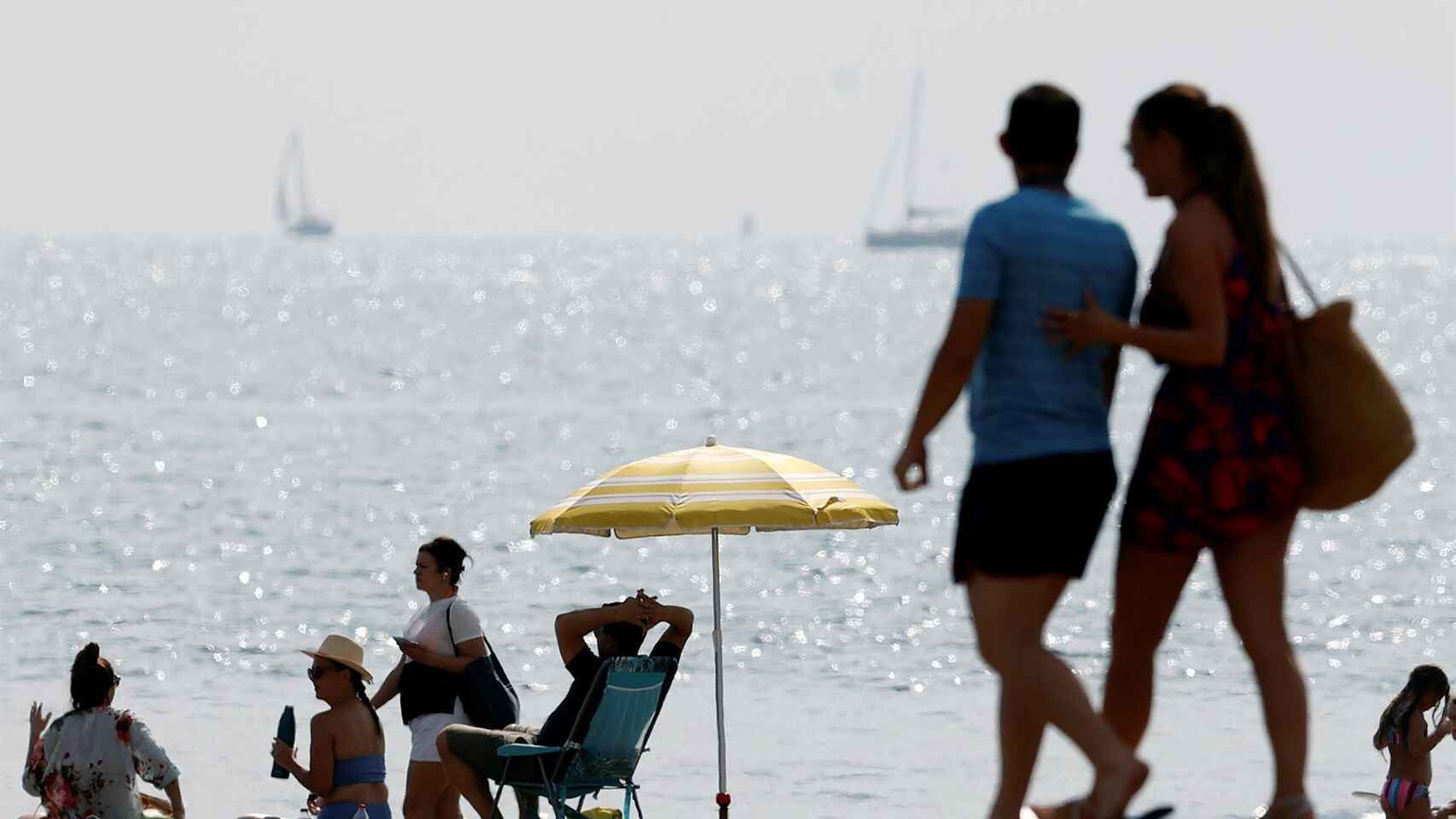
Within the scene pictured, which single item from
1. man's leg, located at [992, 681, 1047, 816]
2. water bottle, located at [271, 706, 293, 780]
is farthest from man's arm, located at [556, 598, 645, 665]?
man's leg, located at [992, 681, 1047, 816]

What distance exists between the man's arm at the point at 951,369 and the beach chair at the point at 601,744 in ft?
10.9

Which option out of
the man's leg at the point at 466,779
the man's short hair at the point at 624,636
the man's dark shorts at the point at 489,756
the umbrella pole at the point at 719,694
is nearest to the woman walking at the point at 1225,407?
the man's short hair at the point at 624,636

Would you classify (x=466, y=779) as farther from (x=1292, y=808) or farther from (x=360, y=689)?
(x=1292, y=808)

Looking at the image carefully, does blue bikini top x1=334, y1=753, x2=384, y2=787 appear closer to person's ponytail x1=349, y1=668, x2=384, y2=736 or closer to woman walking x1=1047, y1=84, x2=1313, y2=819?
person's ponytail x1=349, y1=668, x2=384, y2=736

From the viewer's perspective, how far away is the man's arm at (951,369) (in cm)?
451

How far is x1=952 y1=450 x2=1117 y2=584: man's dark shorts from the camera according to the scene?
14.8 ft

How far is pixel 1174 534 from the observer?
4664 millimetres

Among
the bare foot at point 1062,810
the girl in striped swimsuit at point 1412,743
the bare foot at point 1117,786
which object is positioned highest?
the bare foot at point 1117,786

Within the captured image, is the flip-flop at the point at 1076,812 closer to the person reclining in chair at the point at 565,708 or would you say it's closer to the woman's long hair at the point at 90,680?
the person reclining in chair at the point at 565,708

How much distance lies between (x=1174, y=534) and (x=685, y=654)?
12.8 metres

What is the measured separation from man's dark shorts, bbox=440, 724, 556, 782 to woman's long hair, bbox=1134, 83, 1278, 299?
3.79 metres

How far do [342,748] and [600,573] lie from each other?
16149mm

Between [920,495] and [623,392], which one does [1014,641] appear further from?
[623,392]

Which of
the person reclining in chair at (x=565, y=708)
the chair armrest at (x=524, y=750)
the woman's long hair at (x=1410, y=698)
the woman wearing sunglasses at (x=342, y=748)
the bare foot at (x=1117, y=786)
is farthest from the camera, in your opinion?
the woman's long hair at (x=1410, y=698)
